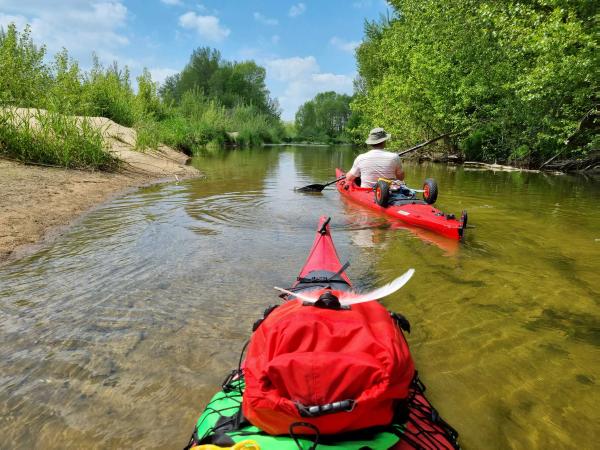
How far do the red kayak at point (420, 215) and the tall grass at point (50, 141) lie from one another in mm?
6350

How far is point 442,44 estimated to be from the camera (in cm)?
1716

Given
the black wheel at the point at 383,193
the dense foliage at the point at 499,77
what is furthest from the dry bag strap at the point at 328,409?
the dense foliage at the point at 499,77

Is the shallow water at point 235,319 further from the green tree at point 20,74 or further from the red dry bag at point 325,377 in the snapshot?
the green tree at point 20,74

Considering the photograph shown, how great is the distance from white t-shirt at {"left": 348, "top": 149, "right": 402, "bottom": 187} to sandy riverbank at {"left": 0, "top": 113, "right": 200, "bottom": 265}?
16.8ft

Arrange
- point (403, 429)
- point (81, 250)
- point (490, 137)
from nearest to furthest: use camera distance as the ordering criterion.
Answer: point (403, 429)
point (81, 250)
point (490, 137)

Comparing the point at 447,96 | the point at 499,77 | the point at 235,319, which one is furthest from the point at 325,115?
the point at 235,319

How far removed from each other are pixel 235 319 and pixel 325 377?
2104 millimetres

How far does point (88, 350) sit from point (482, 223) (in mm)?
6320

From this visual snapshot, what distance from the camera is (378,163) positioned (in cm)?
801

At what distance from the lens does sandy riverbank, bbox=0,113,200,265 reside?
210 inches

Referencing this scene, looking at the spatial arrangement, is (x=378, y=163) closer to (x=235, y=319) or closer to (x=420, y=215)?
(x=420, y=215)

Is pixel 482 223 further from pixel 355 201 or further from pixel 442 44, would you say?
pixel 442 44

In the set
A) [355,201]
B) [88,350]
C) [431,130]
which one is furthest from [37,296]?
[431,130]

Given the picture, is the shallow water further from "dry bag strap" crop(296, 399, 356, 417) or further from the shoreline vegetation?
the shoreline vegetation
